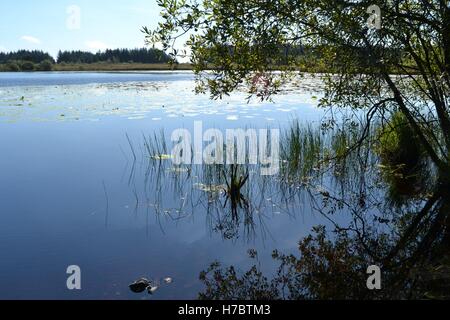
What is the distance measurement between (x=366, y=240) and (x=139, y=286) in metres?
3.79

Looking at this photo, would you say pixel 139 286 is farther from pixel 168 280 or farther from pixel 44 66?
pixel 44 66

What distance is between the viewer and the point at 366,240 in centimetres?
705

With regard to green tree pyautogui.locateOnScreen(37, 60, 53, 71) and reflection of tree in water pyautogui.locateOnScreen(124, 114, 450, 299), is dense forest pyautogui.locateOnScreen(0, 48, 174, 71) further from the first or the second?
reflection of tree in water pyautogui.locateOnScreen(124, 114, 450, 299)

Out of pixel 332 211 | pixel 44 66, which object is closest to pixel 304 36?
pixel 332 211

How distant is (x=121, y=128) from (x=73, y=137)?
85.4 inches

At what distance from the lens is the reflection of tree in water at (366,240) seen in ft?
17.8

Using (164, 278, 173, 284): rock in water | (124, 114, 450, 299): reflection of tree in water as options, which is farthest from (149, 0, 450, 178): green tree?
(164, 278, 173, 284): rock in water

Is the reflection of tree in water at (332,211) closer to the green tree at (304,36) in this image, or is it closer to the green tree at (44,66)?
the green tree at (304,36)

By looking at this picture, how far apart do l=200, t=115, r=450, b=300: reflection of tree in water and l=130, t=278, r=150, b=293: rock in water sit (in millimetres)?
772

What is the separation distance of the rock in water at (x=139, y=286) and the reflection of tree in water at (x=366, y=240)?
30.4 inches

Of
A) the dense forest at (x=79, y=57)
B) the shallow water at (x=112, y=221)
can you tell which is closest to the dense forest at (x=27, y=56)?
the dense forest at (x=79, y=57)

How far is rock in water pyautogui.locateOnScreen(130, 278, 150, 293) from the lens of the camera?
17.8 feet
